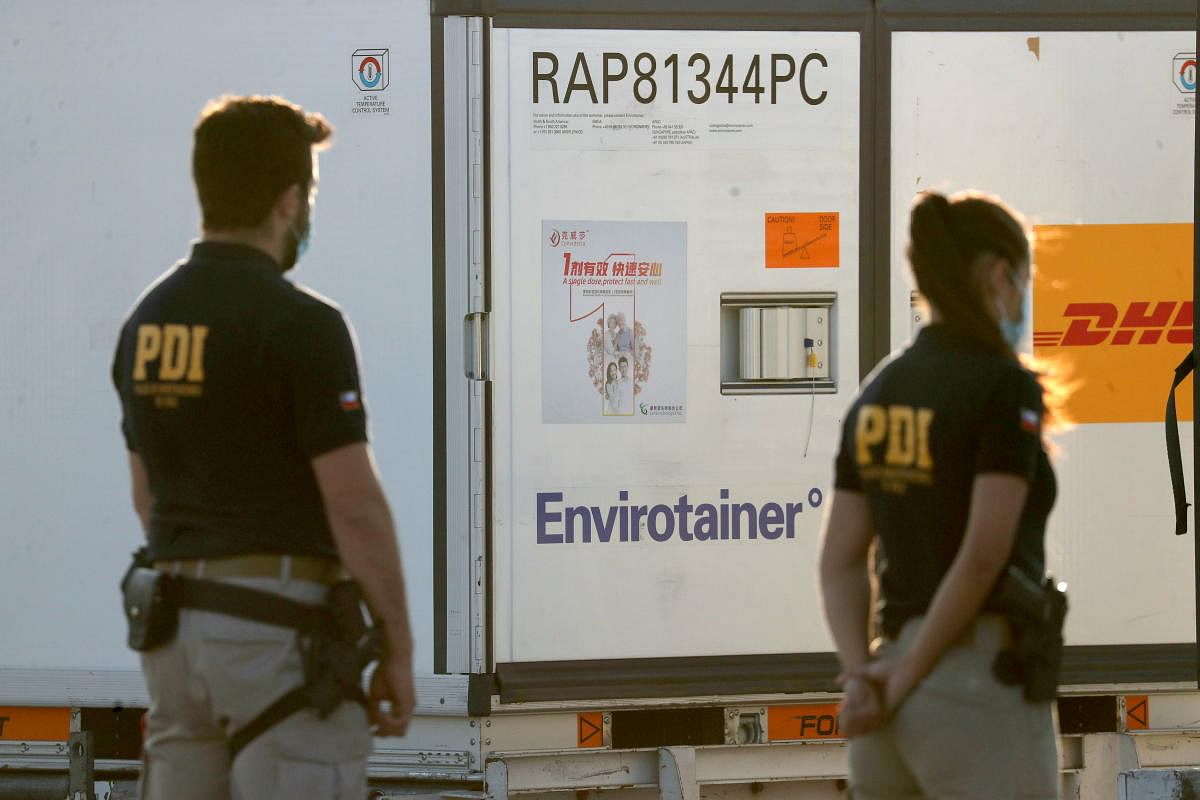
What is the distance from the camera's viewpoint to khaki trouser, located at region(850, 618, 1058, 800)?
2.04 metres

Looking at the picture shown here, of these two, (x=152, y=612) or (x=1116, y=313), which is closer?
(x=152, y=612)

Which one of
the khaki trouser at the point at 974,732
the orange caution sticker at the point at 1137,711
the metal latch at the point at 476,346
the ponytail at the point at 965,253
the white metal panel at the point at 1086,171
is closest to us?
the khaki trouser at the point at 974,732

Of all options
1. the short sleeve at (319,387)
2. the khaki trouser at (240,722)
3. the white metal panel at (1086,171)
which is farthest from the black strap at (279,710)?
the white metal panel at (1086,171)

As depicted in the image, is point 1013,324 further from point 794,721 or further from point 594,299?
point 794,721

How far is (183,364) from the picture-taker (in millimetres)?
2121

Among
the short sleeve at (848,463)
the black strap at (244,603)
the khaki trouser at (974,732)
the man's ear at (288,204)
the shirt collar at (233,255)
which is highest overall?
the man's ear at (288,204)

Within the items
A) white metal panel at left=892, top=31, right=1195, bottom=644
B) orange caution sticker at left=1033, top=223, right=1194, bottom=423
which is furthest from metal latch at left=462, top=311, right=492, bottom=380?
orange caution sticker at left=1033, top=223, right=1194, bottom=423

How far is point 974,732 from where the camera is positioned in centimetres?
205

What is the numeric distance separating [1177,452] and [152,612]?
325 centimetres

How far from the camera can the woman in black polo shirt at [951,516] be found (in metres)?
2.05

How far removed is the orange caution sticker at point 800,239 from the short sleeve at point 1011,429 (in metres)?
2.21

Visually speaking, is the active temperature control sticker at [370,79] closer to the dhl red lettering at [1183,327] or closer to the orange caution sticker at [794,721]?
the orange caution sticker at [794,721]

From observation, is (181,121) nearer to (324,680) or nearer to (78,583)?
(78,583)

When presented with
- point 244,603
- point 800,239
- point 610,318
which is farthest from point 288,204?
point 800,239
